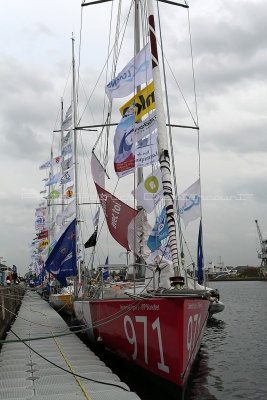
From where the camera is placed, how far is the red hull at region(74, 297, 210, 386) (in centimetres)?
688

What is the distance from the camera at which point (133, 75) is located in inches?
442

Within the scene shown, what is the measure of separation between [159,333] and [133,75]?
6931 millimetres

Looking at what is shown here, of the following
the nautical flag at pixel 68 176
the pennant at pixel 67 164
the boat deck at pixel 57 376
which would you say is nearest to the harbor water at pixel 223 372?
the boat deck at pixel 57 376

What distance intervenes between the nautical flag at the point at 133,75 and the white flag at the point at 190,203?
10.7 ft

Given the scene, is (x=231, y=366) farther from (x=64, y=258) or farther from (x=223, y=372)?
(x=64, y=258)

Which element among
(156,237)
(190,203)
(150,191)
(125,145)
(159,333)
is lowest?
(159,333)

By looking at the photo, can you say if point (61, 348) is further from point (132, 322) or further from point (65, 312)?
point (65, 312)

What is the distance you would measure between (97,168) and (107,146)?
306cm

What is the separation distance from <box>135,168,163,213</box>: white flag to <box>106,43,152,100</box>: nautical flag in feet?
7.84

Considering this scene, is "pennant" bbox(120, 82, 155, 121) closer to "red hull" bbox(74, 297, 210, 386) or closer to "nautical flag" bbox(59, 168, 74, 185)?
"red hull" bbox(74, 297, 210, 386)

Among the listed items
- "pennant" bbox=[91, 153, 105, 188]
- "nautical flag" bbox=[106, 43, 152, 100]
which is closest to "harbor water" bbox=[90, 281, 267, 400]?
"pennant" bbox=[91, 153, 105, 188]

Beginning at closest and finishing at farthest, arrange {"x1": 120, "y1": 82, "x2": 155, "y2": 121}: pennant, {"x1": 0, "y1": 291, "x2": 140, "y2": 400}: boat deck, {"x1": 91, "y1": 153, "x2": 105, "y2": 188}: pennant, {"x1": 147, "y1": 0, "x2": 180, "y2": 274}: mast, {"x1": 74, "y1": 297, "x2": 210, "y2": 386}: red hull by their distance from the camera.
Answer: {"x1": 0, "y1": 291, "x2": 140, "y2": 400}: boat deck
{"x1": 74, "y1": 297, "x2": 210, "y2": 386}: red hull
{"x1": 147, "y1": 0, "x2": 180, "y2": 274}: mast
{"x1": 120, "y1": 82, "x2": 155, "y2": 121}: pennant
{"x1": 91, "y1": 153, "x2": 105, "y2": 188}: pennant

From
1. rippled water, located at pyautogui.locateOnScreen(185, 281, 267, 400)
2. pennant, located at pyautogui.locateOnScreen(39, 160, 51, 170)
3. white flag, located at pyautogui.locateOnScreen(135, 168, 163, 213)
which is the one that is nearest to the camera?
rippled water, located at pyautogui.locateOnScreen(185, 281, 267, 400)

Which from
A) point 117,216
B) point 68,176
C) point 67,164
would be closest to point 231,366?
point 117,216
